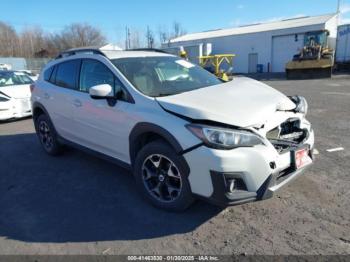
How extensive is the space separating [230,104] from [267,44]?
33.1 metres

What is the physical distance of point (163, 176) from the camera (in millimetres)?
3260

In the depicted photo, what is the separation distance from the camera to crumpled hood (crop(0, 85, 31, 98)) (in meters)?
8.50

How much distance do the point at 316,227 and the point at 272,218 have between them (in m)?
0.42

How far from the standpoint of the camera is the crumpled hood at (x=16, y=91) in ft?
27.9

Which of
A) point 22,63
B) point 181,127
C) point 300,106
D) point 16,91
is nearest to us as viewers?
point 181,127

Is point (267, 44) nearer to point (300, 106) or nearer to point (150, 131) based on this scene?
point (300, 106)

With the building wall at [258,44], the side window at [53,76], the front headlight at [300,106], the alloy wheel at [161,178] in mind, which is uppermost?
the building wall at [258,44]

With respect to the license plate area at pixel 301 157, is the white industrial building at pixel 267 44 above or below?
above

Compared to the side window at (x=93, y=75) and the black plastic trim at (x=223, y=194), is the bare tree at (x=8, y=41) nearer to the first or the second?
the side window at (x=93, y=75)

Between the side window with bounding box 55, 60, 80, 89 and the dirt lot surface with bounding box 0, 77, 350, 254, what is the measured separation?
1356mm

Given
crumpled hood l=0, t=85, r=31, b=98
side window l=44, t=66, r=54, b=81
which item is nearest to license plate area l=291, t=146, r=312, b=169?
side window l=44, t=66, r=54, b=81

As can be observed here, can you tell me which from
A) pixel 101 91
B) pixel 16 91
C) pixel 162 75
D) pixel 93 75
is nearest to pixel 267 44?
pixel 16 91

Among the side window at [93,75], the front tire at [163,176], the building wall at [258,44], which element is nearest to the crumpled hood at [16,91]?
the side window at [93,75]

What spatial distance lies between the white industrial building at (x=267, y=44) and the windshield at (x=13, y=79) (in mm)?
24061
